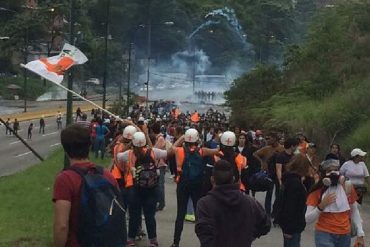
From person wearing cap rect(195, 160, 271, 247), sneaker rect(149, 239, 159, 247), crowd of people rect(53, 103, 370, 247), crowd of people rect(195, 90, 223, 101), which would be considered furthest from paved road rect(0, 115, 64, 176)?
crowd of people rect(195, 90, 223, 101)

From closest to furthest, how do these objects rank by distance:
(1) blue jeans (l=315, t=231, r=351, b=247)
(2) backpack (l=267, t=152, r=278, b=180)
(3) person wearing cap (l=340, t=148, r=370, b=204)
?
(1) blue jeans (l=315, t=231, r=351, b=247), (2) backpack (l=267, t=152, r=278, b=180), (3) person wearing cap (l=340, t=148, r=370, b=204)

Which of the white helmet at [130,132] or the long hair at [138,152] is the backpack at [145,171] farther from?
the white helmet at [130,132]

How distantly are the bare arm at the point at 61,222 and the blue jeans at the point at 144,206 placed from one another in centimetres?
483

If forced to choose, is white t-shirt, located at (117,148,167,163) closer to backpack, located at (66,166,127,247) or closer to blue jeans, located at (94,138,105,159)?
backpack, located at (66,166,127,247)

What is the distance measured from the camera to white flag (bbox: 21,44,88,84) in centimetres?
1274

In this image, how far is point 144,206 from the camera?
32.5 ft

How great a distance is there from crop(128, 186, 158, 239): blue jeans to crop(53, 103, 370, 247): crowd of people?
0.04ft

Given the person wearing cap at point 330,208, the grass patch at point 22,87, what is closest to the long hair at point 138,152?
the person wearing cap at point 330,208

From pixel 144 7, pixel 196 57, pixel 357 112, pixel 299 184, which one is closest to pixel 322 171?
pixel 299 184

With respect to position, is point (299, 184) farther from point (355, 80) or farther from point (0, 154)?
point (0, 154)

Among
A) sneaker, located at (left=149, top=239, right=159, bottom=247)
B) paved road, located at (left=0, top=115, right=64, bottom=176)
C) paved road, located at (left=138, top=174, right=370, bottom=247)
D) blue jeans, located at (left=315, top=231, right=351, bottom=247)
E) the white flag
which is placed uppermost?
the white flag

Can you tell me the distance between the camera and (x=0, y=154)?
39.9 meters

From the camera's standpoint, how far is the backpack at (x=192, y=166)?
9844 mm

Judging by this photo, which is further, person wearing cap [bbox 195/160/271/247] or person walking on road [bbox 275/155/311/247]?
person walking on road [bbox 275/155/311/247]
